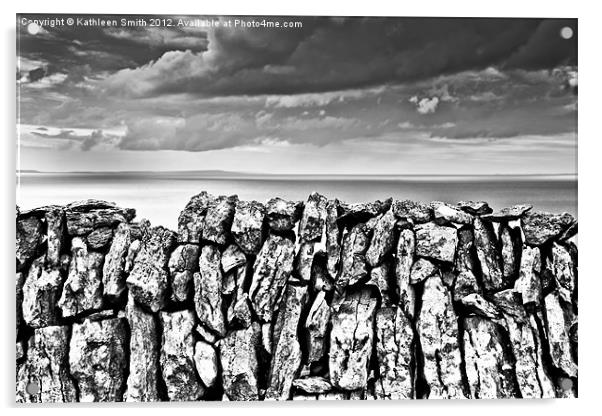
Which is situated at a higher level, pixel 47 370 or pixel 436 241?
pixel 436 241

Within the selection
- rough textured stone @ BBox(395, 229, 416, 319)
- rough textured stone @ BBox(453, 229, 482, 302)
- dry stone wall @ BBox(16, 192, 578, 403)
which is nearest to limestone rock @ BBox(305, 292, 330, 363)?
dry stone wall @ BBox(16, 192, 578, 403)

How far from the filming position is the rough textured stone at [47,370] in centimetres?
335

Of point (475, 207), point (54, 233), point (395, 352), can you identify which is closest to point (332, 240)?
point (395, 352)

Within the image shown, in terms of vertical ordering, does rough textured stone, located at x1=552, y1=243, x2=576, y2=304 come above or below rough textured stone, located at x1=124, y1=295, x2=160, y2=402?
above

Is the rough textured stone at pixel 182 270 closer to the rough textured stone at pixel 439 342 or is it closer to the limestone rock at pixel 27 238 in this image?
the limestone rock at pixel 27 238

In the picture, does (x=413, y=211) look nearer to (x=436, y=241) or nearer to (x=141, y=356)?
(x=436, y=241)

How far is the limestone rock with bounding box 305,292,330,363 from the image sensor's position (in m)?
3.36

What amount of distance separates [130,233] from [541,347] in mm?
2187

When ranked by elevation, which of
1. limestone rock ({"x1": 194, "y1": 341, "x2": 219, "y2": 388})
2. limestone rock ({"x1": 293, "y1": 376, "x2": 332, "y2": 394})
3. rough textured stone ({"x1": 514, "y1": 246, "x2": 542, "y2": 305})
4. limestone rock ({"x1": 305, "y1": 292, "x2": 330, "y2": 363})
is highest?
rough textured stone ({"x1": 514, "y1": 246, "x2": 542, "y2": 305})

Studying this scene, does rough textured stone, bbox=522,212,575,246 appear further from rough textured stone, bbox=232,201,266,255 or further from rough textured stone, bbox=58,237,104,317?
rough textured stone, bbox=58,237,104,317

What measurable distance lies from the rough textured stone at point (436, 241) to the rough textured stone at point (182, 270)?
3.78 ft

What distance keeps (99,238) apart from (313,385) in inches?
52.3

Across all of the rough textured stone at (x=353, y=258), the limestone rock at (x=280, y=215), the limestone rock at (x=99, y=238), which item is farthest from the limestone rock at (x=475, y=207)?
the limestone rock at (x=99, y=238)

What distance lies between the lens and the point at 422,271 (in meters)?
3.38
